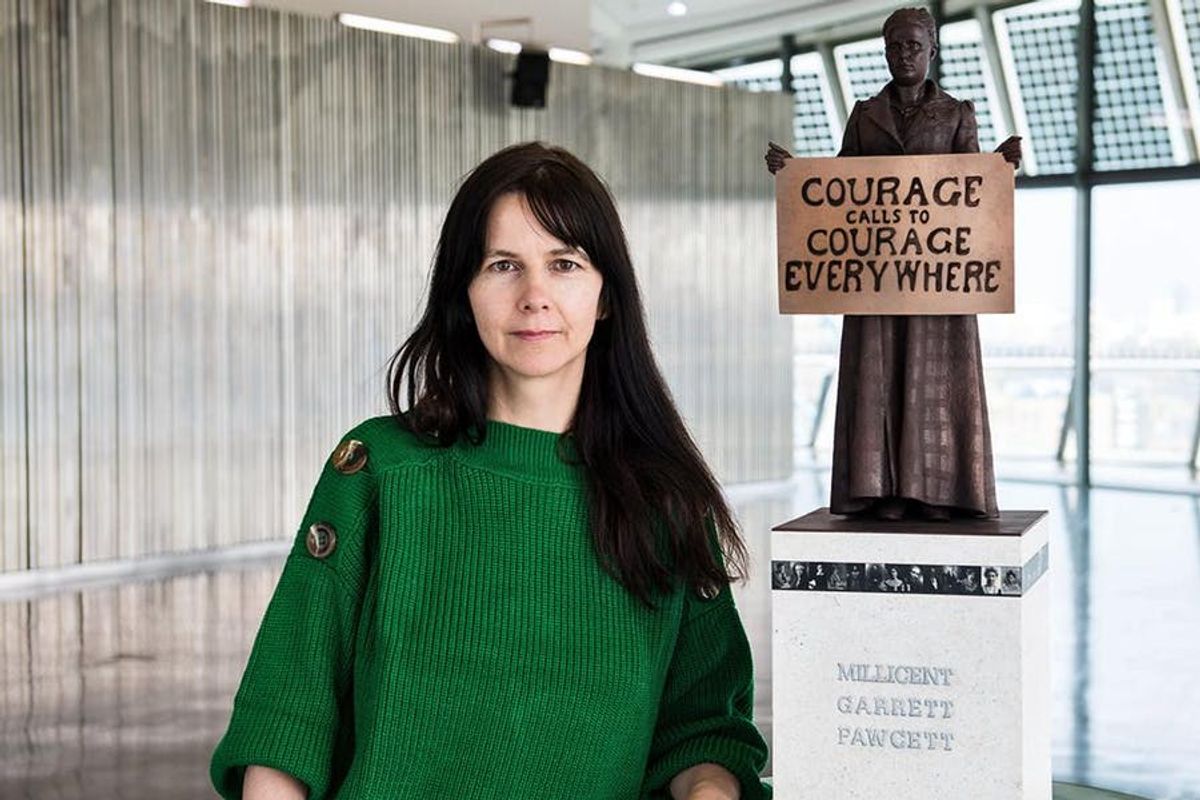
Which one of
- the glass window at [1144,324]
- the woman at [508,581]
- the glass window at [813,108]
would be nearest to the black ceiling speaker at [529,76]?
the glass window at [813,108]

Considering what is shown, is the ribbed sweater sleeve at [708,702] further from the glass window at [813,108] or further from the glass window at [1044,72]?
the glass window at [813,108]

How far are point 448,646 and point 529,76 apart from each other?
948cm

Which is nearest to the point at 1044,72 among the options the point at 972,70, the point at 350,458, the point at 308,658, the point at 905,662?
the point at 972,70

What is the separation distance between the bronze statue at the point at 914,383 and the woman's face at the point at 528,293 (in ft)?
2.02

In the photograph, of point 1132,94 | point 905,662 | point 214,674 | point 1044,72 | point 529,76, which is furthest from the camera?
point 1044,72

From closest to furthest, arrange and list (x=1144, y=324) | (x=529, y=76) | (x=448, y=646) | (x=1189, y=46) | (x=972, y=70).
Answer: (x=448, y=646) → (x=529, y=76) → (x=1189, y=46) → (x=1144, y=324) → (x=972, y=70)

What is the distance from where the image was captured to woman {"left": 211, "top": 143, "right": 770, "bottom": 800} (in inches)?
77.0

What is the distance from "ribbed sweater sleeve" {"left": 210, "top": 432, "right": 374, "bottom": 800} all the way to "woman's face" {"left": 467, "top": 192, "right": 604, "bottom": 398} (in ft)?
0.79

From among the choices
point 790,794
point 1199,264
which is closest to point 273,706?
point 790,794

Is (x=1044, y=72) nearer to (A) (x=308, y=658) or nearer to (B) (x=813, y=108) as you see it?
(B) (x=813, y=108)

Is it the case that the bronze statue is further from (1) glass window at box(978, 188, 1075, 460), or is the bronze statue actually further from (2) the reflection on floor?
(1) glass window at box(978, 188, 1075, 460)

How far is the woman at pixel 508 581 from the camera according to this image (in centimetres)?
196

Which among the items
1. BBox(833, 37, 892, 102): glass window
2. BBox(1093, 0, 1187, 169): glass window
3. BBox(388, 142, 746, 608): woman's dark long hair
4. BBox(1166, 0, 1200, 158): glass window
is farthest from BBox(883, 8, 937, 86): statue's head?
BBox(833, 37, 892, 102): glass window

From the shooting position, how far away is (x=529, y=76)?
11.1 metres
